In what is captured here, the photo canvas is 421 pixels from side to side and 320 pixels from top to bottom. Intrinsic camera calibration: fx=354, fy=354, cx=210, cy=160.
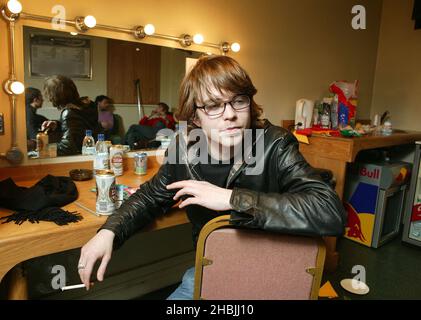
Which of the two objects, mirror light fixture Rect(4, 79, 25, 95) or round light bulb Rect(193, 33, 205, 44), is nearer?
mirror light fixture Rect(4, 79, 25, 95)

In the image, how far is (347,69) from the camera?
308 cm

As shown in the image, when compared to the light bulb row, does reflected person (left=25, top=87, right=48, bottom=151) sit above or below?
below

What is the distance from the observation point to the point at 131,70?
1.84 metres

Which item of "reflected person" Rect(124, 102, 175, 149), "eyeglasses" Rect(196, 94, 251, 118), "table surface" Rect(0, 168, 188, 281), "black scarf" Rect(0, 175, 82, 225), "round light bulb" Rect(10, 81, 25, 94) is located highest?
"round light bulb" Rect(10, 81, 25, 94)

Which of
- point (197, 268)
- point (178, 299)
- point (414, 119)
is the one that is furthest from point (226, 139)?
point (414, 119)

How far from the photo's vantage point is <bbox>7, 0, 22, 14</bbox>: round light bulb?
1.39 meters

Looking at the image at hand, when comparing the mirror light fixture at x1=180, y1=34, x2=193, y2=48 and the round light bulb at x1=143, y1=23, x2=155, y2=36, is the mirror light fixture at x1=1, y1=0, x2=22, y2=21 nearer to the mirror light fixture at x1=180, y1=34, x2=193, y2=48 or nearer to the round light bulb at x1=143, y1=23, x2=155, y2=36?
the round light bulb at x1=143, y1=23, x2=155, y2=36

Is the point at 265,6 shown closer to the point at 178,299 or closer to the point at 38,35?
the point at 38,35

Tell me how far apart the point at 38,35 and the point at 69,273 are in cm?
112

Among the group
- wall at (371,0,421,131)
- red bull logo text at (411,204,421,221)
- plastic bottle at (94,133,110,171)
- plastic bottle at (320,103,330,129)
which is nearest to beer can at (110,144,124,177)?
plastic bottle at (94,133,110,171)

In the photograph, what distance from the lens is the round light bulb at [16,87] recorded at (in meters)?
1.47

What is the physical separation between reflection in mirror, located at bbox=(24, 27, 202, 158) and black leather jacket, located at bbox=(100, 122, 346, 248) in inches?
27.3

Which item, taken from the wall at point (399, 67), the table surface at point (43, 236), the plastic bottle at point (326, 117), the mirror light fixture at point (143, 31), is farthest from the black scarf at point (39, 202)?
the wall at point (399, 67)

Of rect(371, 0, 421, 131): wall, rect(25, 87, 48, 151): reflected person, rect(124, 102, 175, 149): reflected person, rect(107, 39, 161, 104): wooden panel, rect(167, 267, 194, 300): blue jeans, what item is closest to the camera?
rect(167, 267, 194, 300): blue jeans
